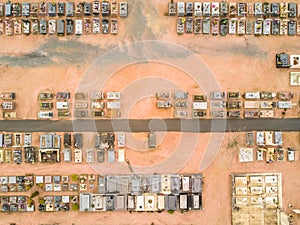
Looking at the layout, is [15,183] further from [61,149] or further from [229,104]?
[229,104]

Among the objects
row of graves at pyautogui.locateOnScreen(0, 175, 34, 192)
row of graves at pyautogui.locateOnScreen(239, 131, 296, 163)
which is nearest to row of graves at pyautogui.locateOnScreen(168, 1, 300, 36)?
row of graves at pyautogui.locateOnScreen(239, 131, 296, 163)

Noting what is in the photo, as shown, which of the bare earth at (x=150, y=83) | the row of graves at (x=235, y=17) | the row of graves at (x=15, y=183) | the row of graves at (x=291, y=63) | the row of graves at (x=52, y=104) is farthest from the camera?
the row of graves at (x=291, y=63)

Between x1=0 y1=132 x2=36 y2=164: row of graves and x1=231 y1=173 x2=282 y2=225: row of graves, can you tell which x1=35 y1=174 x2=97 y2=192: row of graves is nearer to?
x1=0 y1=132 x2=36 y2=164: row of graves

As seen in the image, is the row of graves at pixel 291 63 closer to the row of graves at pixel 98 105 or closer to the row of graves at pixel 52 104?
the row of graves at pixel 98 105

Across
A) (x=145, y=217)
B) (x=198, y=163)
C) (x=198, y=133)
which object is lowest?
(x=145, y=217)

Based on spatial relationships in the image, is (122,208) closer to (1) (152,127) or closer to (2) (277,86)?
(1) (152,127)

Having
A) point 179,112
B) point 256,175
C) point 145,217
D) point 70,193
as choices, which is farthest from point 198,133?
point 70,193

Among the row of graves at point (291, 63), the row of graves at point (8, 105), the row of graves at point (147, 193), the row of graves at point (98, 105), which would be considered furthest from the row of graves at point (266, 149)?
the row of graves at point (8, 105)

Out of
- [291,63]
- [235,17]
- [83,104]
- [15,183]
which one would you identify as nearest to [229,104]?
[291,63]
